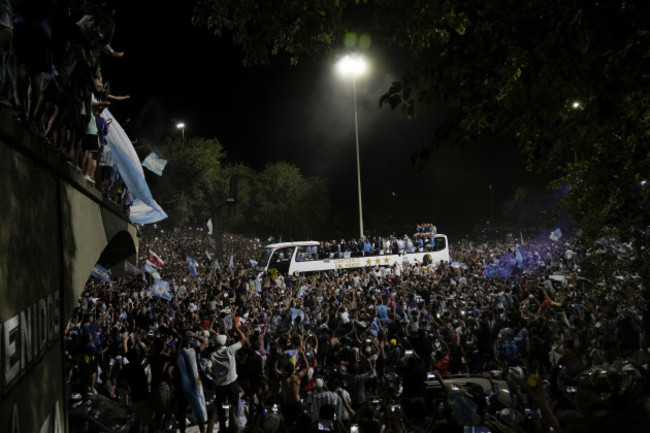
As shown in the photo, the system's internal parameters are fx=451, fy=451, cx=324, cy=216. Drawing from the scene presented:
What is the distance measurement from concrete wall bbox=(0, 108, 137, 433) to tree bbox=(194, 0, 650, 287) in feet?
9.37

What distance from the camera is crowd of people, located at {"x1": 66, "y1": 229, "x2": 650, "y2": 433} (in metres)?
4.57

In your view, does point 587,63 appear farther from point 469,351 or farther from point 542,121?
point 469,351

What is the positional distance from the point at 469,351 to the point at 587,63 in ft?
27.3

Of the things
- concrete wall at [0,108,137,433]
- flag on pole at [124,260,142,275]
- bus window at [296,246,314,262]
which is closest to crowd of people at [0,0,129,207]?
concrete wall at [0,108,137,433]

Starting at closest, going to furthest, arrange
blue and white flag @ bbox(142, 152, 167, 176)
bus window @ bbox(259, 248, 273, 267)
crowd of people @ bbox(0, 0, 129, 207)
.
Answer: crowd of people @ bbox(0, 0, 129, 207) → blue and white flag @ bbox(142, 152, 167, 176) → bus window @ bbox(259, 248, 273, 267)

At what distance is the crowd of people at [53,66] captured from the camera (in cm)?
325

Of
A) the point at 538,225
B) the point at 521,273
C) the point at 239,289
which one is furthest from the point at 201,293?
the point at 538,225

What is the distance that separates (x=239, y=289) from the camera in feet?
60.1

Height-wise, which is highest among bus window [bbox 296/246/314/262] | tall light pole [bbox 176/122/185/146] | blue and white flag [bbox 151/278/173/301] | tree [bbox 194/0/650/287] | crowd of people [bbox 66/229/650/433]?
tall light pole [bbox 176/122/185/146]

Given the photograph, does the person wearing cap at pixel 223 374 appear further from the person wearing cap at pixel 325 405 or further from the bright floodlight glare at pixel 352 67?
the bright floodlight glare at pixel 352 67

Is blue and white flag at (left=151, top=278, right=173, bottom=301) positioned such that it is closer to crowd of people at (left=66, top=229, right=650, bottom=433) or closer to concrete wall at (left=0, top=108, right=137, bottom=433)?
crowd of people at (left=66, top=229, right=650, bottom=433)

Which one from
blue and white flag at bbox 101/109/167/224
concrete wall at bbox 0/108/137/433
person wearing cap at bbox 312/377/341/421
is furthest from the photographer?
blue and white flag at bbox 101/109/167/224

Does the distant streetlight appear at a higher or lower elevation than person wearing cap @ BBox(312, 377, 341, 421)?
higher

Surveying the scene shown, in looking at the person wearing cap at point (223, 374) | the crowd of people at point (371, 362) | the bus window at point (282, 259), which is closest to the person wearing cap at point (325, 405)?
the crowd of people at point (371, 362)
